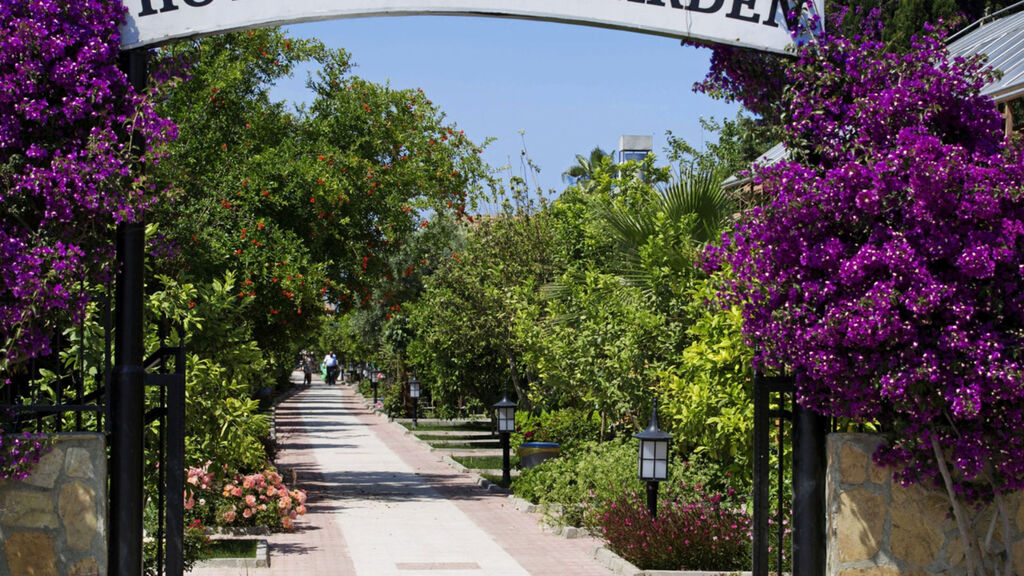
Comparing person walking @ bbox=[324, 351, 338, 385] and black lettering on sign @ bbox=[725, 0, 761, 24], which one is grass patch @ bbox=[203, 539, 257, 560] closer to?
black lettering on sign @ bbox=[725, 0, 761, 24]

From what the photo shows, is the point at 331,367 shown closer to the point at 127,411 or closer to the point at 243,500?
the point at 243,500

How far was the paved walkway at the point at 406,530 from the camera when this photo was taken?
481 inches

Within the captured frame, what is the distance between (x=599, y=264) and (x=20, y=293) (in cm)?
1592

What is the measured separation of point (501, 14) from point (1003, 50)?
15.3 meters

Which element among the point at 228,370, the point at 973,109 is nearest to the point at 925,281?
the point at 973,109

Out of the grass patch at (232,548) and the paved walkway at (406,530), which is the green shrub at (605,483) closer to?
the paved walkway at (406,530)

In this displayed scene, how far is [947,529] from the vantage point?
23.3ft

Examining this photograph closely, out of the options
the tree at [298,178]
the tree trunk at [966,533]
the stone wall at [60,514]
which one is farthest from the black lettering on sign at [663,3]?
the tree at [298,178]

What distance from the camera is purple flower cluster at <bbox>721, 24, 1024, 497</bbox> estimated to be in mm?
6316

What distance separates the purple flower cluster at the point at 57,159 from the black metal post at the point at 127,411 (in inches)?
7.0

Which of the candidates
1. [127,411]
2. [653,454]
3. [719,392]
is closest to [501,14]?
[127,411]

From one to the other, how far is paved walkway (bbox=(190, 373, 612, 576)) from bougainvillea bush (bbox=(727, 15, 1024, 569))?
5.65 m

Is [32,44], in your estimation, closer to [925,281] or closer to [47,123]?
[47,123]

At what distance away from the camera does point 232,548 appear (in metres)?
13.1
